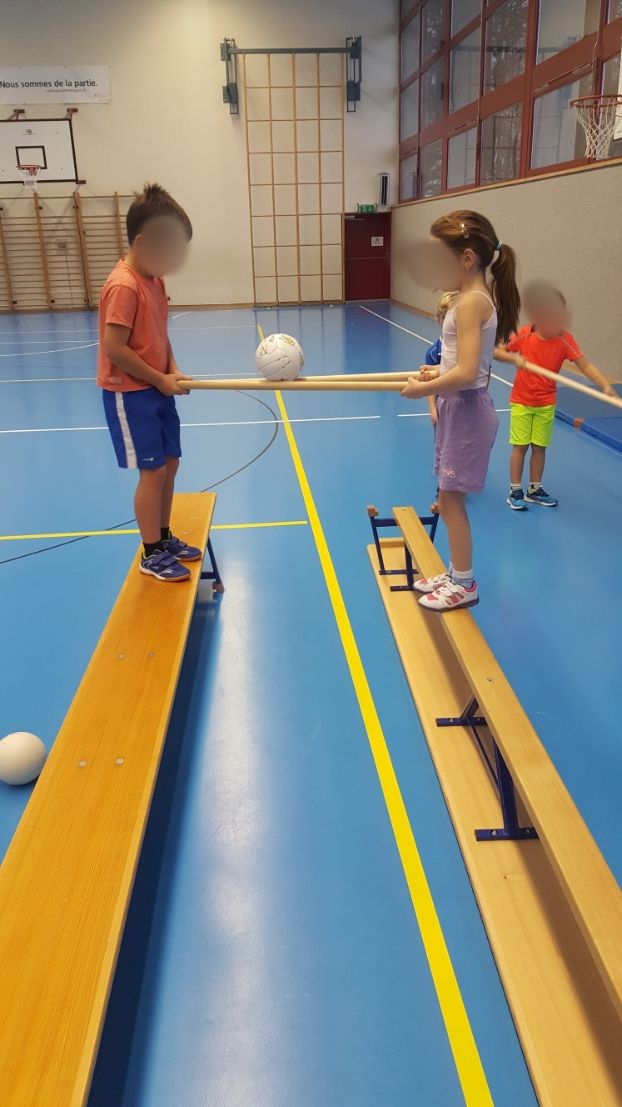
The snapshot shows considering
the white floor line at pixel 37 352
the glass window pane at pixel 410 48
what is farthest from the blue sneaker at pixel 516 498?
the glass window pane at pixel 410 48

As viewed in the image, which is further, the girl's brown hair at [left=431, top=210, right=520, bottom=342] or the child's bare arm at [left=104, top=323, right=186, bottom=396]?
the child's bare arm at [left=104, top=323, right=186, bottom=396]

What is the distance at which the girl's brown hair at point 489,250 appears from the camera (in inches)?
97.0

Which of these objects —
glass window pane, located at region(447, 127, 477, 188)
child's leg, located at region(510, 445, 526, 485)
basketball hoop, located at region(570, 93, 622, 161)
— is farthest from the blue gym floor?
glass window pane, located at region(447, 127, 477, 188)

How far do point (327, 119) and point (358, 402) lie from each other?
1251 centimetres

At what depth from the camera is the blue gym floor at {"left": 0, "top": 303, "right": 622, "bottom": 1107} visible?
161 centimetres

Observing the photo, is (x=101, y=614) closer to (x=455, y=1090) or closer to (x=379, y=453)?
(x=455, y=1090)

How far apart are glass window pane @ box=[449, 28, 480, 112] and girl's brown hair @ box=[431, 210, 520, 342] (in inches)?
441

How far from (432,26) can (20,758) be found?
16.4m

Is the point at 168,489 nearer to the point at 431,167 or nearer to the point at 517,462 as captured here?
the point at 517,462

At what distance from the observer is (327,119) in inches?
670

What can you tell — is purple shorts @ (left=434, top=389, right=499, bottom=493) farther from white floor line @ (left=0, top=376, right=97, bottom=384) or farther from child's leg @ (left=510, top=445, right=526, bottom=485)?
→ white floor line @ (left=0, top=376, right=97, bottom=384)

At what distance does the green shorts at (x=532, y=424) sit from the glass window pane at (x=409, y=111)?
13594mm

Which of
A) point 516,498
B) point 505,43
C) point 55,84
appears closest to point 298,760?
point 516,498

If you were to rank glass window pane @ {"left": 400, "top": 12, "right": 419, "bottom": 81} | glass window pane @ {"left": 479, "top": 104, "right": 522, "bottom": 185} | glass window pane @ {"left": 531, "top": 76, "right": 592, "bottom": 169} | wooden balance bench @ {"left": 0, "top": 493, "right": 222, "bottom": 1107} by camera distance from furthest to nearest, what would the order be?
glass window pane @ {"left": 400, "top": 12, "right": 419, "bottom": 81} < glass window pane @ {"left": 479, "top": 104, "right": 522, "bottom": 185} < glass window pane @ {"left": 531, "top": 76, "right": 592, "bottom": 169} < wooden balance bench @ {"left": 0, "top": 493, "right": 222, "bottom": 1107}
